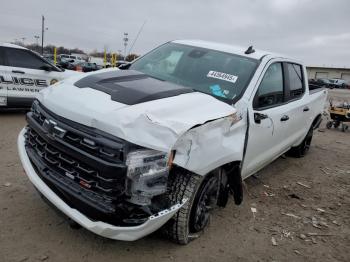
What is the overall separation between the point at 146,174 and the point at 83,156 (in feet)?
1.57

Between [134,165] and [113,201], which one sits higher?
[134,165]

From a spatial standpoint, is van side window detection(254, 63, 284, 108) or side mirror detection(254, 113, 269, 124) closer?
side mirror detection(254, 113, 269, 124)

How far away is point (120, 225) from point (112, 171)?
0.41 meters

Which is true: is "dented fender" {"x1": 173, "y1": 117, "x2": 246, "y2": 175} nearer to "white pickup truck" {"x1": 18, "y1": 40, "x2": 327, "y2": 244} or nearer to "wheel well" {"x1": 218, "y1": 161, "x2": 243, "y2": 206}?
"white pickup truck" {"x1": 18, "y1": 40, "x2": 327, "y2": 244}

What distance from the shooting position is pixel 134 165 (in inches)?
98.7

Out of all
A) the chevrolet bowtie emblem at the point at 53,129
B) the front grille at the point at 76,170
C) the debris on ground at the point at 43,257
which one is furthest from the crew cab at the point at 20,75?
the debris on ground at the point at 43,257

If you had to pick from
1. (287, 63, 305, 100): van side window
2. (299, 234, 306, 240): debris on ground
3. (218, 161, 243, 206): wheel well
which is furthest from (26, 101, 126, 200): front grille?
(287, 63, 305, 100): van side window

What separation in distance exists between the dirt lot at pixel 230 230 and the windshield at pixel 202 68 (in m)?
1.41

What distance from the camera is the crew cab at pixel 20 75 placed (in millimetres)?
7830

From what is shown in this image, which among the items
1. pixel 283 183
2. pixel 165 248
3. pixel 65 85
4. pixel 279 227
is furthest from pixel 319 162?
pixel 65 85

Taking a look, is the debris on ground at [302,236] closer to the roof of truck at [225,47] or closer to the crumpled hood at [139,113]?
the crumpled hood at [139,113]

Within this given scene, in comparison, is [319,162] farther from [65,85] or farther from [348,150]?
[65,85]

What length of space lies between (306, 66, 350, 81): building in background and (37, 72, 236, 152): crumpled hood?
79150 mm

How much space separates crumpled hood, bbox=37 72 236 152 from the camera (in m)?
2.59
